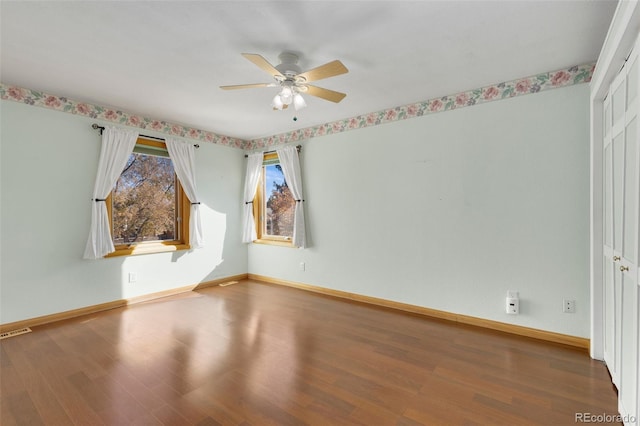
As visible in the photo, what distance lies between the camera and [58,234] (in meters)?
3.33

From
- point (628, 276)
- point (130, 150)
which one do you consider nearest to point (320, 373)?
point (628, 276)

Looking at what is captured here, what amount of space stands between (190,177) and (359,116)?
8.49ft

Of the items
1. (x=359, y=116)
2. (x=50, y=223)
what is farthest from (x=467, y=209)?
(x=50, y=223)

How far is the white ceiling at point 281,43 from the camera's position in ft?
6.09

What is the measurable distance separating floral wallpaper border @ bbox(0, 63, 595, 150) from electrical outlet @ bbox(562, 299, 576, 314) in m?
1.92

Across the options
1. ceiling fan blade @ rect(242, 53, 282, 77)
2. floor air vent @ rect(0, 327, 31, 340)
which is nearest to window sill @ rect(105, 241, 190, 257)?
floor air vent @ rect(0, 327, 31, 340)

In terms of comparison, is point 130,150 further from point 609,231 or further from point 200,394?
point 609,231

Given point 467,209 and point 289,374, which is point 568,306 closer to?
point 467,209

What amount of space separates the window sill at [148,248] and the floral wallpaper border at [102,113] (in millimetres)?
1577

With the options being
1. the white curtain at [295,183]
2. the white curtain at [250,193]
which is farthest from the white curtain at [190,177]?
the white curtain at [295,183]

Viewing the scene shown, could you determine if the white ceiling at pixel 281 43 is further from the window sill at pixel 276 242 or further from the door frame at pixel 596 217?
the window sill at pixel 276 242

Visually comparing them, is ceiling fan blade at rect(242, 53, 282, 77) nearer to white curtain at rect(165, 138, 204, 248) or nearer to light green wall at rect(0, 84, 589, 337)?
light green wall at rect(0, 84, 589, 337)

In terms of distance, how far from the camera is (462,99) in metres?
3.19

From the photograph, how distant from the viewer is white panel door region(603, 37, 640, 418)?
1520 mm
